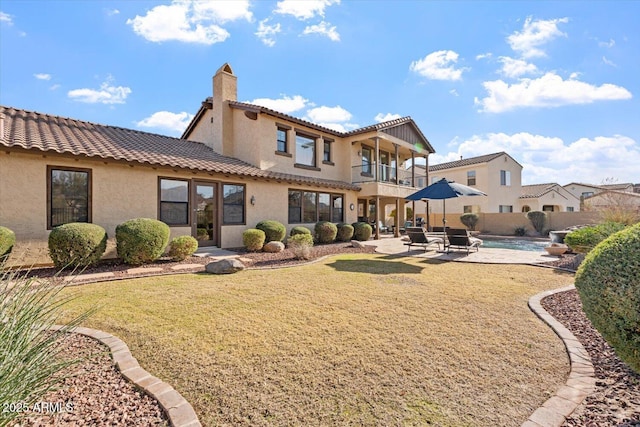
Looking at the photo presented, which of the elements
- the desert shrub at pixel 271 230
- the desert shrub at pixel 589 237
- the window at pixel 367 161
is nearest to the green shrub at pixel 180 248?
the desert shrub at pixel 271 230

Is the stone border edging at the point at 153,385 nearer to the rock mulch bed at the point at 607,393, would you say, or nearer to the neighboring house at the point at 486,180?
the rock mulch bed at the point at 607,393

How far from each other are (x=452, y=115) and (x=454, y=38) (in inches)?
278

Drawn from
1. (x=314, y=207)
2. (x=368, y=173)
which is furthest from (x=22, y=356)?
(x=368, y=173)

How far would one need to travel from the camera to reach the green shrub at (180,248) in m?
9.61

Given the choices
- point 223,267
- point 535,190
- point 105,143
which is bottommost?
point 223,267

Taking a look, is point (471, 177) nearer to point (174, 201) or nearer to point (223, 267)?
point (174, 201)

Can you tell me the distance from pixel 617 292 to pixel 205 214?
1239 cm

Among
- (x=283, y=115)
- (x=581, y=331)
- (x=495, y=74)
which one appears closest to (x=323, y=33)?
(x=283, y=115)

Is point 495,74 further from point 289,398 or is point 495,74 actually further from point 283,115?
point 289,398

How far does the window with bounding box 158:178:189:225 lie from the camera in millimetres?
11016

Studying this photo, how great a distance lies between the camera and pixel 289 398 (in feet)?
8.77

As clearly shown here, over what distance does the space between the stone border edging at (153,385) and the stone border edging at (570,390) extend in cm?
282

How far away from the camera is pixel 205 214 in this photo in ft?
40.3

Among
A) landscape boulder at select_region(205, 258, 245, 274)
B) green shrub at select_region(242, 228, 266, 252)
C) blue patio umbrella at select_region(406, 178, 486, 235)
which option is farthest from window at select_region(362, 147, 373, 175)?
landscape boulder at select_region(205, 258, 245, 274)
